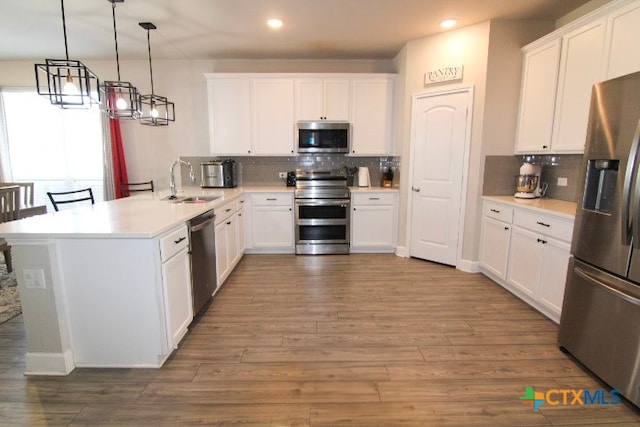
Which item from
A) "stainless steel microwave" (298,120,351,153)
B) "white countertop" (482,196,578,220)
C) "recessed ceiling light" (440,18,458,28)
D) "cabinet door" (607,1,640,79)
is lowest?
"white countertop" (482,196,578,220)

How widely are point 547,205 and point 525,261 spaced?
1.79 ft

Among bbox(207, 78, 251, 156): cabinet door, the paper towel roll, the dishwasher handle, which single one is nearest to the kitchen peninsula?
the dishwasher handle

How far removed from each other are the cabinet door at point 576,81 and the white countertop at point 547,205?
0.49 m

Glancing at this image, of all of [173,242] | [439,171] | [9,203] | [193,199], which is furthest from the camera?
[439,171]

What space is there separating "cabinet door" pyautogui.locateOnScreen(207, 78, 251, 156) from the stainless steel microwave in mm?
805

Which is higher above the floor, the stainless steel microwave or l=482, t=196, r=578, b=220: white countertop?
the stainless steel microwave

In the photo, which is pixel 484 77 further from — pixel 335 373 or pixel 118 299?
pixel 118 299

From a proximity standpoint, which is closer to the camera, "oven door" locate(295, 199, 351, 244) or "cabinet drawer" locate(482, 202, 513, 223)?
"cabinet drawer" locate(482, 202, 513, 223)

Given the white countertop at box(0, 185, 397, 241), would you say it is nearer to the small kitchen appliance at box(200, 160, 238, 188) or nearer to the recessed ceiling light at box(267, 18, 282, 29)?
the small kitchen appliance at box(200, 160, 238, 188)

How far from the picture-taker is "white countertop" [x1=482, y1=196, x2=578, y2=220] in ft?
8.34

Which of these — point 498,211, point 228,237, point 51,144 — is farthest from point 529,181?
point 51,144

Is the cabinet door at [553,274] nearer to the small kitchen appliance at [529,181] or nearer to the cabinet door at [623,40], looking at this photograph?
the small kitchen appliance at [529,181]

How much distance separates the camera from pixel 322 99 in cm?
457

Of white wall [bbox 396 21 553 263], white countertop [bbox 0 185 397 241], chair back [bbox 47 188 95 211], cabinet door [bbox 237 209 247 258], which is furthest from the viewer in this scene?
cabinet door [bbox 237 209 247 258]
